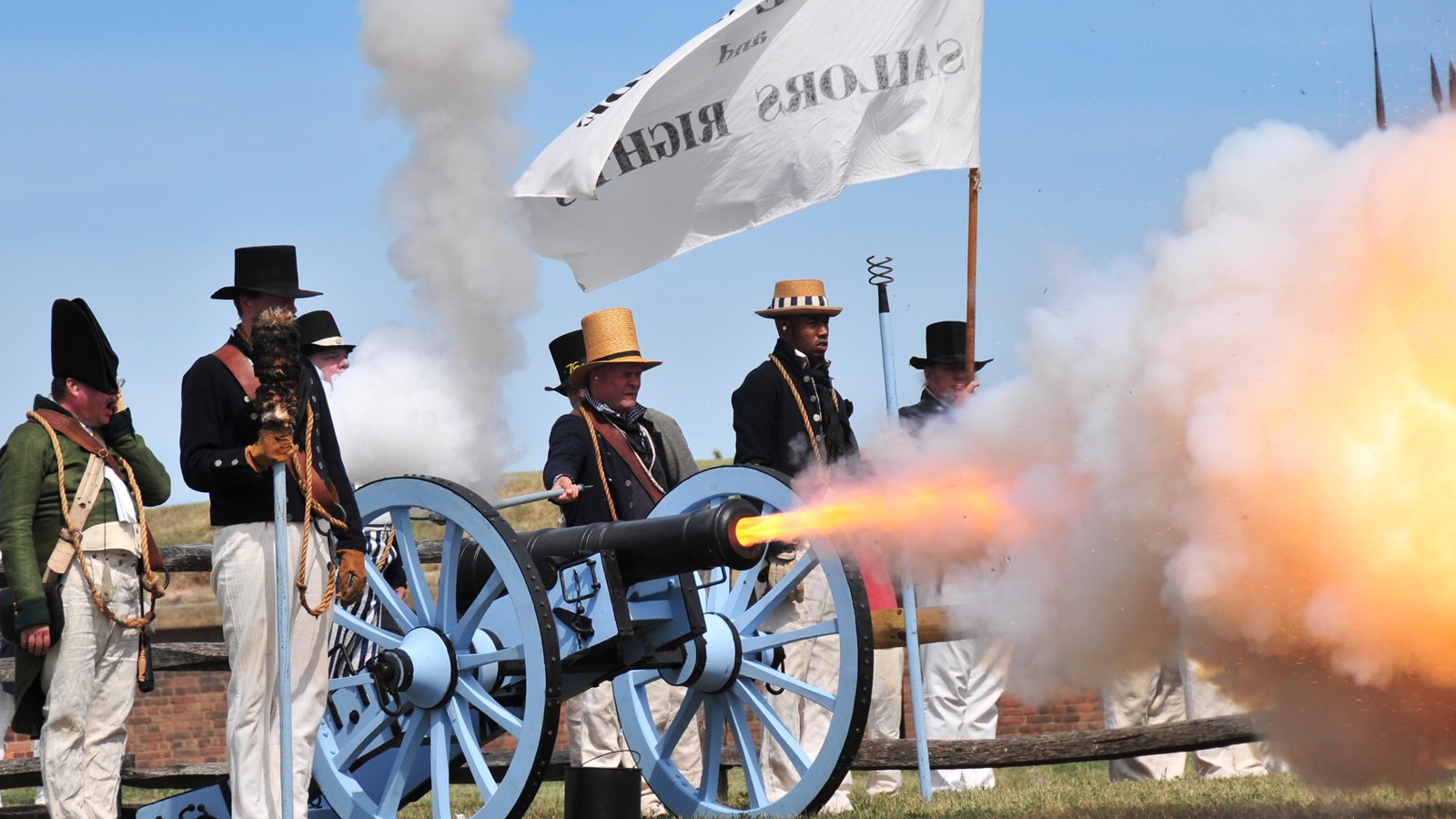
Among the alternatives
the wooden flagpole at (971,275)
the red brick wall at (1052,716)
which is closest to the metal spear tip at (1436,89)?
the wooden flagpole at (971,275)

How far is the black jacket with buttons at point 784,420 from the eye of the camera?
7.88 meters

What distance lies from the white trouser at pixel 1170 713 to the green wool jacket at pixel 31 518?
4665 millimetres

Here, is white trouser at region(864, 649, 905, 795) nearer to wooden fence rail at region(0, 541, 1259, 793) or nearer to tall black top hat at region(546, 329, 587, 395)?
wooden fence rail at region(0, 541, 1259, 793)

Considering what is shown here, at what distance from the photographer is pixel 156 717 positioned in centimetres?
1420

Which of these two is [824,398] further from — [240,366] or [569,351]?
[240,366]

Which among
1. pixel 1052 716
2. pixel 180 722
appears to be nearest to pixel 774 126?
pixel 1052 716

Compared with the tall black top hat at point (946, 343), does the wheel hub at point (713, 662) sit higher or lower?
lower

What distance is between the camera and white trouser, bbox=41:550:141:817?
645 cm

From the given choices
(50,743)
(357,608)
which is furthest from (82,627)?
(357,608)

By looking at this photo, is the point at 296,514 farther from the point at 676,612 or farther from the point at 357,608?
the point at 676,612

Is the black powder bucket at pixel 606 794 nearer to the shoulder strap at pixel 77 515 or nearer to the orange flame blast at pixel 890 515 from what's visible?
the orange flame blast at pixel 890 515

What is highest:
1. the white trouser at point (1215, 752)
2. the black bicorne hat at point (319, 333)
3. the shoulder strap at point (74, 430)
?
the black bicorne hat at point (319, 333)

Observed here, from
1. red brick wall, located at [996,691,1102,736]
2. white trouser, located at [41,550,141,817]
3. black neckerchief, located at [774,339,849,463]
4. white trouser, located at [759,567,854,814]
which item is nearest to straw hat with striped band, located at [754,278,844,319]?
black neckerchief, located at [774,339,849,463]

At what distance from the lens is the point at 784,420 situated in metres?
7.92
